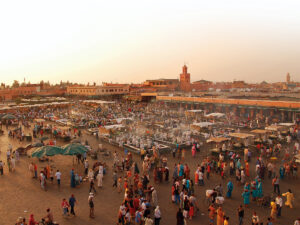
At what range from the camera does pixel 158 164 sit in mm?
12875

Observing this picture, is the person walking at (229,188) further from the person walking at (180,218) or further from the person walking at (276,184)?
the person walking at (180,218)

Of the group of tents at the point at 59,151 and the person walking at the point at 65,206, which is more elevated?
the group of tents at the point at 59,151

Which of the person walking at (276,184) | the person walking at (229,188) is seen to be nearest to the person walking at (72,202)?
the person walking at (229,188)

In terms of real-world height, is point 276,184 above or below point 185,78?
below

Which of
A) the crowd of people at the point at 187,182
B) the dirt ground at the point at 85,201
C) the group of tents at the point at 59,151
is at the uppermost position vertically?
the group of tents at the point at 59,151

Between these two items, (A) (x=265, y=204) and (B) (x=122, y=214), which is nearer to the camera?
(B) (x=122, y=214)

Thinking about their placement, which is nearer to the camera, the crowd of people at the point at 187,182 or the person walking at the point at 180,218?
the person walking at the point at 180,218

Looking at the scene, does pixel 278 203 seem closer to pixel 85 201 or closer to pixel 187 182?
pixel 187 182

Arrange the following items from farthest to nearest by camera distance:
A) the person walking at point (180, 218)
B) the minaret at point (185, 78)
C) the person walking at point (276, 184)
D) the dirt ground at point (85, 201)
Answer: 1. the minaret at point (185, 78)
2. the person walking at point (276, 184)
3. the dirt ground at point (85, 201)
4. the person walking at point (180, 218)

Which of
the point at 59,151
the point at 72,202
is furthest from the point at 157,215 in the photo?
the point at 59,151

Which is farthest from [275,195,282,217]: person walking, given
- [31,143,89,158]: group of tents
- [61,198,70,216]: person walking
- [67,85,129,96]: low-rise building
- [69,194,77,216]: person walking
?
[67,85,129,96]: low-rise building

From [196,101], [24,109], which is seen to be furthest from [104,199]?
[24,109]

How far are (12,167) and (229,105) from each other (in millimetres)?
24736

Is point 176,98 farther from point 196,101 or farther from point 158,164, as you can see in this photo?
point 158,164
